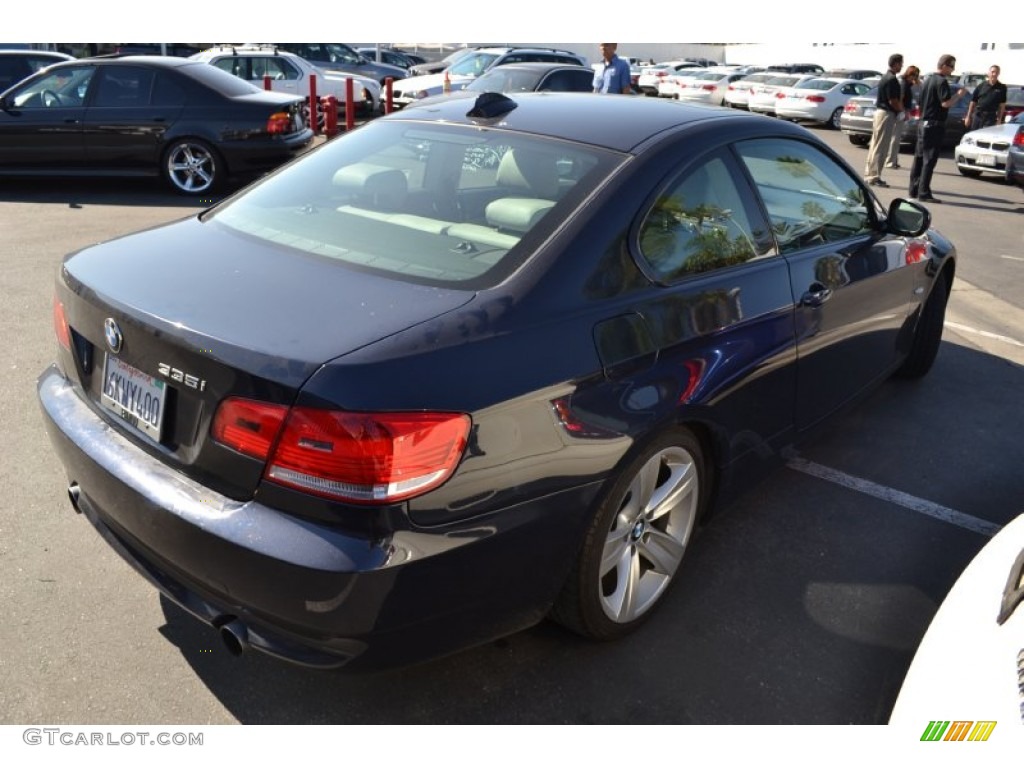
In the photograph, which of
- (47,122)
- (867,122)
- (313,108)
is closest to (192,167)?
(47,122)

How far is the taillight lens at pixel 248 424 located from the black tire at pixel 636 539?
932 mm

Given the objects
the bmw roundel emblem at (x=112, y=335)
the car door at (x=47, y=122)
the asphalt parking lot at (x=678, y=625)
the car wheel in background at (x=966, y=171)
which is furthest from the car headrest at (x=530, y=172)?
the car wheel in background at (x=966, y=171)

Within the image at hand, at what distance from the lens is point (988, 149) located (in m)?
14.6

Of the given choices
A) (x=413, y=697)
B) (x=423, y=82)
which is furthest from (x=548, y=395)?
(x=423, y=82)

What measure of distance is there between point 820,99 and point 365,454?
977 inches

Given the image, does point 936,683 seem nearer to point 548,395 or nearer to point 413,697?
point 548,395

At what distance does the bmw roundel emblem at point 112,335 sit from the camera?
2477 mm

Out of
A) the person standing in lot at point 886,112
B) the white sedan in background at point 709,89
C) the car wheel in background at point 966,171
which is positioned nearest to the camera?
the person standing in lot at point 886,112

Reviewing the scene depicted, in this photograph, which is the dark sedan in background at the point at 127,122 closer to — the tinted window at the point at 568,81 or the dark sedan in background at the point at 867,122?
the tinted window at the point at 568,81

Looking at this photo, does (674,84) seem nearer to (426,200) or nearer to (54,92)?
(54,92)

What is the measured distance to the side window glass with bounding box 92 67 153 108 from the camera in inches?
392

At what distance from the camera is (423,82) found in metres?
18.3

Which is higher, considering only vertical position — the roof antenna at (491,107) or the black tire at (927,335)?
the roof antenna at (491,107)

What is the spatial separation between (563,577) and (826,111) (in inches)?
965
